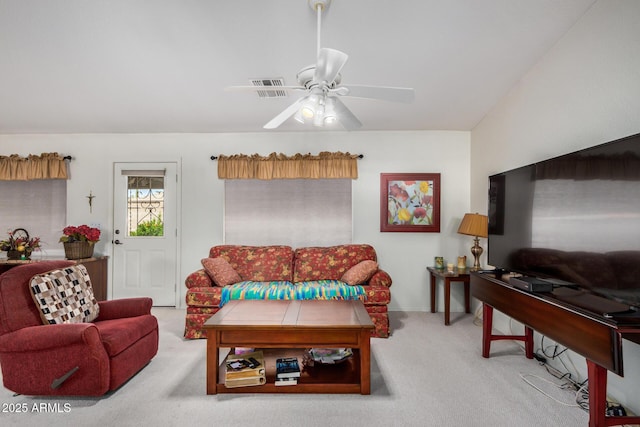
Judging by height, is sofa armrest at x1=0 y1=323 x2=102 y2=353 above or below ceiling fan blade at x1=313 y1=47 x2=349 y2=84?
below

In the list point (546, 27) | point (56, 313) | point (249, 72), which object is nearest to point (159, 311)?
point (56, 313)

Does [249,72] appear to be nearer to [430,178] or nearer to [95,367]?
[95,367]

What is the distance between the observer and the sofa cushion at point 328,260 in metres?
4.08

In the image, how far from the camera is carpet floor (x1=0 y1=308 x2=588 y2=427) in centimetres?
200

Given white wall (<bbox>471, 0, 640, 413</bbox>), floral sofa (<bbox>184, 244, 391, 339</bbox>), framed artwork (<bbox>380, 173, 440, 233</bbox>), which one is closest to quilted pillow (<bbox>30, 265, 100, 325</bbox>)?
floral sofa (<bbox>184, 244, 391, 339</bbox>)

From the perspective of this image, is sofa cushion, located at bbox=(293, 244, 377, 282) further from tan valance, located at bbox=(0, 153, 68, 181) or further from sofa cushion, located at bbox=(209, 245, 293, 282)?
tan valance, located at bbox=(0, 153, 68, 181)

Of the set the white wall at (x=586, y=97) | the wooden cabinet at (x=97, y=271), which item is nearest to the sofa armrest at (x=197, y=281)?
the wooden cabinet at (x=97, y=271)

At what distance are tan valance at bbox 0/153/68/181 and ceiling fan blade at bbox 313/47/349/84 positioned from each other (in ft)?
14.5

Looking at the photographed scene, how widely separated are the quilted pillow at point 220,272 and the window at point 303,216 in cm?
Answer: 73

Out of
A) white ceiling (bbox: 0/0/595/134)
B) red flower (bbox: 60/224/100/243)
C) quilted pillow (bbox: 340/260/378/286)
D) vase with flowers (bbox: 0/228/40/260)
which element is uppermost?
white ceiling (bbox: 0/0/595/134)

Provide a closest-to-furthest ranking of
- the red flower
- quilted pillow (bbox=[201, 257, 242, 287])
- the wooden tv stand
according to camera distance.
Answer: the wooden tv stand
quilted pillow (bbox=[201, 257, 242, 287])
the red flower

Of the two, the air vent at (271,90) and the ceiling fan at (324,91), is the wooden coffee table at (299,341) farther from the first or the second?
the air vent at (271,90)

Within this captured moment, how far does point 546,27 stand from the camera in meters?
2.31

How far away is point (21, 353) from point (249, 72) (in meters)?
2.54
